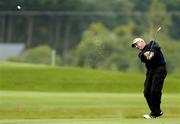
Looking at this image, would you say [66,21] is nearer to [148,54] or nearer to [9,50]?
[9,50]

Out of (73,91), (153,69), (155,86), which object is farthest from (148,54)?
(73,91)

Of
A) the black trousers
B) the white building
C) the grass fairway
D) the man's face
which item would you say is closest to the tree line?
the white building

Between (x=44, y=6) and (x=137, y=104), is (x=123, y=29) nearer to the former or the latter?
(x=44, y=6)

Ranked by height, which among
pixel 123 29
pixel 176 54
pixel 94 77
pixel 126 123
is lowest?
pixel 126 123

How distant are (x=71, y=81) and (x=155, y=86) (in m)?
28.5

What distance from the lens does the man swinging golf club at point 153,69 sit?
19.5 meters

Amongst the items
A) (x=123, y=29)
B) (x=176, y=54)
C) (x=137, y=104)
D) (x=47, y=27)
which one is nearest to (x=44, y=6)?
(x=47, y=27)

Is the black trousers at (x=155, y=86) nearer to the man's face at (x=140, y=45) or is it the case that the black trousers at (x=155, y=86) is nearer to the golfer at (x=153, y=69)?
the golfer at (x=153, y=69)

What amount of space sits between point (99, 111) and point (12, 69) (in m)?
26.2

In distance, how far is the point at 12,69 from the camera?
51719 millimetres

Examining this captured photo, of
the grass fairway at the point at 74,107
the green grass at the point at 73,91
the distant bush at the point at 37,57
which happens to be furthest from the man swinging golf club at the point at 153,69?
the distant bush at the point at 37,57

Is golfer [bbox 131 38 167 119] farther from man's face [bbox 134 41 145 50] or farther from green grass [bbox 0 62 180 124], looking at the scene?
green grass [bbox 0 62 180 124]

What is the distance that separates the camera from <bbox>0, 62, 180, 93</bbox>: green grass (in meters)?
45.8

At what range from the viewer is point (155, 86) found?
1970 cm
